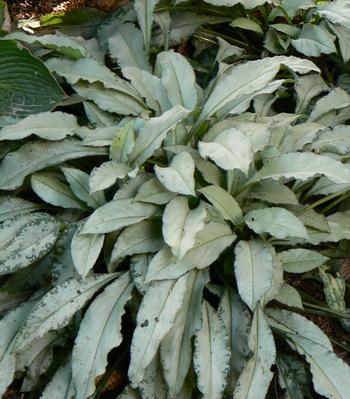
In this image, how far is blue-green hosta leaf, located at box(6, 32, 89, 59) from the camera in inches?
90.4

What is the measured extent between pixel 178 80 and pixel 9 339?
1.04 metres

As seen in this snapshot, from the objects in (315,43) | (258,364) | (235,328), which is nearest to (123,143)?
(235,328)

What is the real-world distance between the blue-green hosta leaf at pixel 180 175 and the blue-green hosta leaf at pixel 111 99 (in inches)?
16.2

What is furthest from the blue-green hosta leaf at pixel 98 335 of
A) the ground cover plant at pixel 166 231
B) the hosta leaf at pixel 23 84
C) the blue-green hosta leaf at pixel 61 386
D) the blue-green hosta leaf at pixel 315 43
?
the blue-green hosta leaf at pixel 315 43

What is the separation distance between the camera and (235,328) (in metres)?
1.89

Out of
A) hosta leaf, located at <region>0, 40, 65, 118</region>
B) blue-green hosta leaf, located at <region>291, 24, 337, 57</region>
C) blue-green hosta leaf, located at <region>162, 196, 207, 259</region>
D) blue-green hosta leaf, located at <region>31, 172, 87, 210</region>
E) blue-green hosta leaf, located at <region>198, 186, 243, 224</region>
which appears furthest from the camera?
blue-green hosta leaf, located at <region>291, 24, 337, 57</region>

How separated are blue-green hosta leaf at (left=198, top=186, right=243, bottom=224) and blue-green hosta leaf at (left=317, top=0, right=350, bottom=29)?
97 centimetres

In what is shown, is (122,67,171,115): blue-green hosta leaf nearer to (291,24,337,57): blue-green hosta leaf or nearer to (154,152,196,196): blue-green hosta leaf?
(154,152,196,196): blue-green hosta leaf

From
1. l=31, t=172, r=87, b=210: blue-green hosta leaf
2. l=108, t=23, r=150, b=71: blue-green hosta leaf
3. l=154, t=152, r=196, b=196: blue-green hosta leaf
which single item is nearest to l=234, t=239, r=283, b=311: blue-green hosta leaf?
l=154, t=152, r=196, b=196: blue-green hosta leaf

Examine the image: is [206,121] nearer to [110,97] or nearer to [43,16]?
[110,97]

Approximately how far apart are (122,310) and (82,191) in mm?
416

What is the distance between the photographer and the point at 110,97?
2.28 m

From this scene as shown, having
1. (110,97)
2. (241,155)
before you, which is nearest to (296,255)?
(241,155)

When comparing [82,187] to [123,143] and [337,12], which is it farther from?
[337,12]
